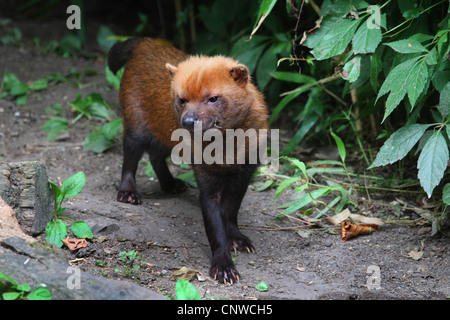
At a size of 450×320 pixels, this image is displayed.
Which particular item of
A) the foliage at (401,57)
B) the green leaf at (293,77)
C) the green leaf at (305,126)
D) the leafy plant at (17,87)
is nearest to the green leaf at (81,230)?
the foliage at (401,57)

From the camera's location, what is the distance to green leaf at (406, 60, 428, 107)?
3793mm

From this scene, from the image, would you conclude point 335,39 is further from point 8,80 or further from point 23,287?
point 8,80

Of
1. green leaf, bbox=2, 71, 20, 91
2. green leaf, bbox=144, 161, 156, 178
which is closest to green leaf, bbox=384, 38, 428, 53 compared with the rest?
green leaf, bbox=144, 161, 156, 178

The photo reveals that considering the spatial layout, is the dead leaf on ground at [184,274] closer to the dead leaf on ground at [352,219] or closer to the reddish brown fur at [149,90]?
the reddish brown fur at [149,90]

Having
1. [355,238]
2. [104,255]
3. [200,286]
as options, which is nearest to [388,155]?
[355,238]

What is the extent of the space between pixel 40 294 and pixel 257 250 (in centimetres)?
210

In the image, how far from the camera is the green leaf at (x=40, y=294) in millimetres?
3049

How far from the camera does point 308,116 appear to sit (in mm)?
6320

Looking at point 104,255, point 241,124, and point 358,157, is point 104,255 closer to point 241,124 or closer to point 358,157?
point 241,124

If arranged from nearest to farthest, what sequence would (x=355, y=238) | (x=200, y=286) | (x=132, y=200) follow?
(x=200, y=286) → (x=355, y=238) → (x=132, y=200)

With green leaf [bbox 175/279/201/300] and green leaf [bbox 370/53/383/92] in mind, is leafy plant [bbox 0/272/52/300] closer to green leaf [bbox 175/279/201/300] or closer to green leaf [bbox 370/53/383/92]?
green leaf [bbox 175/279/201/300]

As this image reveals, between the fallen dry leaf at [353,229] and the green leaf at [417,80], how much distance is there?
1388 millimetres

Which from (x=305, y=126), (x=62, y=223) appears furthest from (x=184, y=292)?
(x=305, y=126)

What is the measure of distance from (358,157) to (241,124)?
2.06 m
